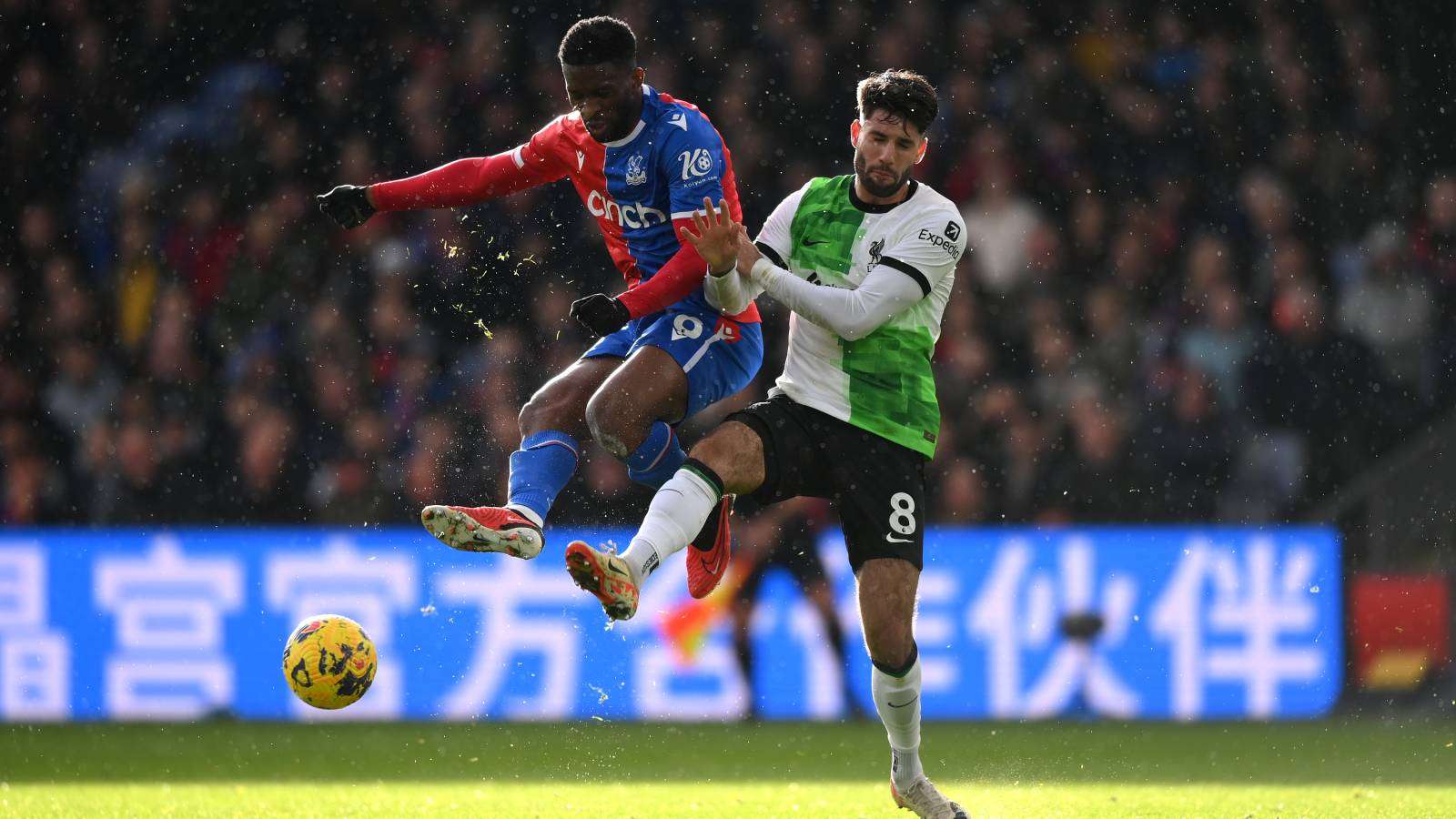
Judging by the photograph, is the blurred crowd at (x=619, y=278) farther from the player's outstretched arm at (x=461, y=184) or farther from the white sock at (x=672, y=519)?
the white sock at (x=672, y=519)

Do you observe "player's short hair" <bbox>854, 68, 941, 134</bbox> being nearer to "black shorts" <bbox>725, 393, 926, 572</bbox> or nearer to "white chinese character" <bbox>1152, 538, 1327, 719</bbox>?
"black shorts" <bbox>725, 393, 926, 572</bbox>

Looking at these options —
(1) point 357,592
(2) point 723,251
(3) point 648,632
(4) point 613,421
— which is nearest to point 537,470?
(4) point 613,421

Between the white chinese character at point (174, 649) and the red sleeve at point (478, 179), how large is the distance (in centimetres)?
444

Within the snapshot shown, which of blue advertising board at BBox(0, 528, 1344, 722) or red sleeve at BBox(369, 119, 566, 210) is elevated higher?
red sleeve at BBox(369, 119, 566, 210)

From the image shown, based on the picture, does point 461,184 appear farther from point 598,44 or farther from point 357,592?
point 357,592

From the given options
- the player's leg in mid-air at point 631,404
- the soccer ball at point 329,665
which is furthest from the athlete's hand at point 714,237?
the soccer ball at point 329,665

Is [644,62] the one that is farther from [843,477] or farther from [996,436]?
[843,477]

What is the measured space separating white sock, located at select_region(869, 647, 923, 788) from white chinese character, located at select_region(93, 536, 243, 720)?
201 inches

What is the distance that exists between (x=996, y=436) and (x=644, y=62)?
3.71 m

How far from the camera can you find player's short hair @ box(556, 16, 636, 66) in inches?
229

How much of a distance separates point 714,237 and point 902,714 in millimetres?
1686

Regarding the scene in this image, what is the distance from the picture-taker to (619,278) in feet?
34.9

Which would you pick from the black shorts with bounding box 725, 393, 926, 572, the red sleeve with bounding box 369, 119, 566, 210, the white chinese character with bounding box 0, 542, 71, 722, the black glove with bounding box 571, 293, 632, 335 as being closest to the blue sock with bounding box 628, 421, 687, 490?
the black shorts with bounding box 725, 393, 926, 572

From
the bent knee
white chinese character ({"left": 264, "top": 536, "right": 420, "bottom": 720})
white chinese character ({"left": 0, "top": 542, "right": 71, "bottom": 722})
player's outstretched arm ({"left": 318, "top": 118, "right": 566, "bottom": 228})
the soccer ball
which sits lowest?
white chinese character ({"left": 0, "top": 542, "right": 71, "bottom": 722})
